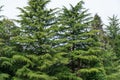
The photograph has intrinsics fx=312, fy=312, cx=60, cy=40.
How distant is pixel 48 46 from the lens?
28.3m

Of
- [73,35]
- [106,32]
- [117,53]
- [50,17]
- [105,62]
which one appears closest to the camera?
[50,17]

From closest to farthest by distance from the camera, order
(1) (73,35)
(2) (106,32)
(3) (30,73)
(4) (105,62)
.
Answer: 1. (3) (30,73)
2. (1) (73,35)
3. (4) (105,62)
4. (2) (106,32)

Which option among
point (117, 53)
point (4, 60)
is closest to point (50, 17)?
point (4, 60)

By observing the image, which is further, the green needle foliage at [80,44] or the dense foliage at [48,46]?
the green needle foliage at [80,44]

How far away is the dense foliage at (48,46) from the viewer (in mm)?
28297

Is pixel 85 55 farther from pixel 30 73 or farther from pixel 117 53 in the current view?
pixel 117 53

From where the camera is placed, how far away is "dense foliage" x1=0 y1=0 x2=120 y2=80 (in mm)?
28297

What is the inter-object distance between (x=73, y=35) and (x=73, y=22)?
1.49 meters

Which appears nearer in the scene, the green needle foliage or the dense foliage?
the dense foliage

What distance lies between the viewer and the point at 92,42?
3247 centimetres

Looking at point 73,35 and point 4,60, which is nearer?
point 4,60

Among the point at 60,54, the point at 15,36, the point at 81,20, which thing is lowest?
the point at 60,54

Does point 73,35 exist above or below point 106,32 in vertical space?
below

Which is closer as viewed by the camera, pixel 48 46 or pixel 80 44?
pixel 48 46
